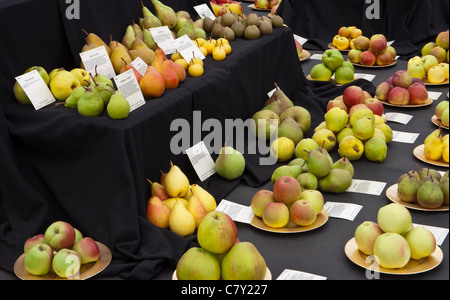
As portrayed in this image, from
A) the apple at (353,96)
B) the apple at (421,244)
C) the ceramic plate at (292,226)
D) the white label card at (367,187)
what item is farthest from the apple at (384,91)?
the apple at (421,244)

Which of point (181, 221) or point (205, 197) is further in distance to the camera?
point (205, 197)

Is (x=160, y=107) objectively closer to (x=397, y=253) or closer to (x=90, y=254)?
(x=90, y=254)

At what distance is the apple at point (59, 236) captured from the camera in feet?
7.09

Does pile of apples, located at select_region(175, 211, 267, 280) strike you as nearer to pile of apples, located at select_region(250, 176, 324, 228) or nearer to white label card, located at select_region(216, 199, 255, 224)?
pile of apples, located at select_region(250, 176, 324, 228)

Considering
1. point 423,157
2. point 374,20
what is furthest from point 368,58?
Answer: point 423,157

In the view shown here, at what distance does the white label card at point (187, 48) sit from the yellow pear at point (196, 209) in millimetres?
970

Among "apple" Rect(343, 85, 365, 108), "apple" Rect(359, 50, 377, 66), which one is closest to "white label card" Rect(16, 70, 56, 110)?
"apple" Rect(343, 85, 365, 108)

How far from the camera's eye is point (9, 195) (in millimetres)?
2477

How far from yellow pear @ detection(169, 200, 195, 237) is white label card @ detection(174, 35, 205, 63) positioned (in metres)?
1.05

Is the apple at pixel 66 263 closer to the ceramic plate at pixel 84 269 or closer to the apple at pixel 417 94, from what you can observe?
the ceramic plate at pixel 84 269

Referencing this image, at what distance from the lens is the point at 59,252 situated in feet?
6.97

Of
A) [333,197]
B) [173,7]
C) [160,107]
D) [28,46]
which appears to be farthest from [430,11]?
[28,46]

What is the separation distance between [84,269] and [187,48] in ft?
4.91

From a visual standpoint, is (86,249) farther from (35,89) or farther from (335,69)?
(335,69)
